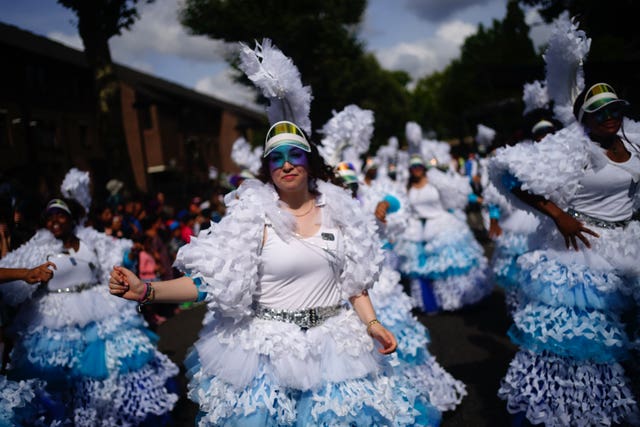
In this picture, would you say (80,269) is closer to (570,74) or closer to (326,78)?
(570,74)

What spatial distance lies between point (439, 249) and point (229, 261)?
519 centimetres

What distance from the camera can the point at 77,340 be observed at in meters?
4.04

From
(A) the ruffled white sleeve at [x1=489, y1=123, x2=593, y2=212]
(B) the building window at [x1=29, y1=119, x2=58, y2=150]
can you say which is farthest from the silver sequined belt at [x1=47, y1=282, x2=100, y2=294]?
(B) the building window at [x1=29, y1=119, x2=58, y2=150]

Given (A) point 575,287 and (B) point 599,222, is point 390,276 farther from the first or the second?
(B) point 599,222

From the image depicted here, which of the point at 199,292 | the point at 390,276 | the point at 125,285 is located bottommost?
the point at 390,276

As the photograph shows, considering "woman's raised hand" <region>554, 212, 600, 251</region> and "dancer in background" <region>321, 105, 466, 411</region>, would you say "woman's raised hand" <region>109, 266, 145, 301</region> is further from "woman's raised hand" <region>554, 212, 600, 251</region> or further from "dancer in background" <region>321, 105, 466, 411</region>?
"woman's raised hand" <region>554, 212, 600, 251</region>

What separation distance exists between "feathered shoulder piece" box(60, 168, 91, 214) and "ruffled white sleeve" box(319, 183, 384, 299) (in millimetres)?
2866

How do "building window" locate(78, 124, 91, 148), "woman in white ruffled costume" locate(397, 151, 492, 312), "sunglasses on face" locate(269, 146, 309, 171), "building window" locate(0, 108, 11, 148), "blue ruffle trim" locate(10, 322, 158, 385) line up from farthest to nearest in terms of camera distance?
"building window" locate(78, 124, 91, 148), "building window" locate(0, 108, 11, 148), "woman in white ruffled costume" locate(397, 151, 492, 312), "blue ruffle trim" locate(10, 322, 158, 385), "sunglasses on face" locate(269, 146, 309, 171)

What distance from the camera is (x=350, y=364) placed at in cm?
244

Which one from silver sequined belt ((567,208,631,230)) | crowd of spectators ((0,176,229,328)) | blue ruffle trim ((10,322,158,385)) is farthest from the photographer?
crowd of spectators ((0,176,229,328))

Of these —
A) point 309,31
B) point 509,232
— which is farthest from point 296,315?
point 309,31

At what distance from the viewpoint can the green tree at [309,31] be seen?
24.0m

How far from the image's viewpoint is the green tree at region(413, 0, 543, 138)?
28.3ft

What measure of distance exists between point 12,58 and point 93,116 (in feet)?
26.3
